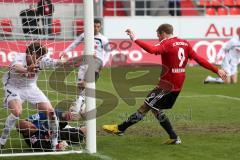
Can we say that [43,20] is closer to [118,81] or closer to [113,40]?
[118,81]

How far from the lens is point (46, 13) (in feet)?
38.5

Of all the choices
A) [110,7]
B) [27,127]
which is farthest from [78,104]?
[110,7]

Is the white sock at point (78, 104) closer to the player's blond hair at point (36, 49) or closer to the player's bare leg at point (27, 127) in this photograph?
the player's bare leg at point (27, 127)

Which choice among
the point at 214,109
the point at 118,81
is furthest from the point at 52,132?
the point at 118,81

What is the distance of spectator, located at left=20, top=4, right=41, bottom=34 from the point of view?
1079 cm

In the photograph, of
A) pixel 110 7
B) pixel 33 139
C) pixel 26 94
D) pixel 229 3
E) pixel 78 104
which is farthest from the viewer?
pixel 229 3

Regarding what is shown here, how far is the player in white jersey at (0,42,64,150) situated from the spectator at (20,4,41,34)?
2.72 ft

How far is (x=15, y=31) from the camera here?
12.0 meters

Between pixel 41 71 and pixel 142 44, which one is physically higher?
pixel 142 44

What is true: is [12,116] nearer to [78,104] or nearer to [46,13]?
[46,13]

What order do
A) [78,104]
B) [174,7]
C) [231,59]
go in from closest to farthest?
[78,104], [231,59], [174,7]

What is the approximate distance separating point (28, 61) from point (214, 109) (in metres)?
6.24

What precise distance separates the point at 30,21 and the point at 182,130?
11.3 feet

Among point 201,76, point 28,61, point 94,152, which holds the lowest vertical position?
point 201,76
